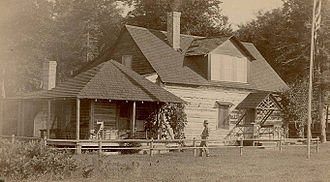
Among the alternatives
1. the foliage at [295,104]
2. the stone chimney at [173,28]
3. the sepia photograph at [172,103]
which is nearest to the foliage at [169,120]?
the sepia photograph at [172,103]

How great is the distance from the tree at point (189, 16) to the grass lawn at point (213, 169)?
30.2m

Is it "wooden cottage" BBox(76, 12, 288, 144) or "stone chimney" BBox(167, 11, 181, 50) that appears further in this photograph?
"stone chimney" BBox(167, 11, 181, 50)

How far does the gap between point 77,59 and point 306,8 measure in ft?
117

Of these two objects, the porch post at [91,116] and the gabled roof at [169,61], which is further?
the gabled roof at [169,61]

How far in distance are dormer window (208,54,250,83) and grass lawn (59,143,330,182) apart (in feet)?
36.4

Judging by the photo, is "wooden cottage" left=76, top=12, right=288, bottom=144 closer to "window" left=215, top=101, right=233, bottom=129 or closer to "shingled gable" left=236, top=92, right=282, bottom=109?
"window" left=215, top=101, right=233, bottom=129

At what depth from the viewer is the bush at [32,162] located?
53.6ft

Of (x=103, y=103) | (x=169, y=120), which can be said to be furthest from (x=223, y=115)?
(x=103, y=103)

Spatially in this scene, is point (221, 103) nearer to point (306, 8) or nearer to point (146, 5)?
point (306, 8)

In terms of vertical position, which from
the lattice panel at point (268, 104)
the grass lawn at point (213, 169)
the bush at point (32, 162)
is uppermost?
the lattice panel at point (268, 104)

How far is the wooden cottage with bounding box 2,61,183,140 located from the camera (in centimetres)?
2873

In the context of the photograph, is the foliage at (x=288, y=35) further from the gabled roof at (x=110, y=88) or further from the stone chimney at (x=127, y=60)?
the gabled roof at (x=110, y=88)

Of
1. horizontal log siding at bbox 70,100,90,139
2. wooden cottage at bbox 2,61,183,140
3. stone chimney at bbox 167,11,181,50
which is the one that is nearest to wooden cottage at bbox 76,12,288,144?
stone chimney at bbox 167,11,181,50

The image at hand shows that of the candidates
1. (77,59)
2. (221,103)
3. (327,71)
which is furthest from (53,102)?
(77,59)
